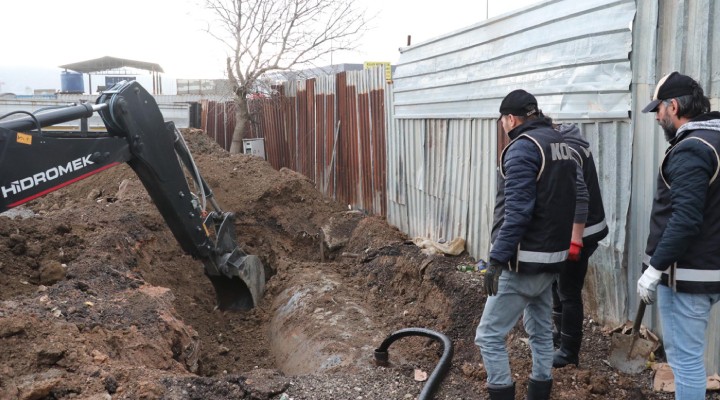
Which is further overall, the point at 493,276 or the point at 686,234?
the point at 493,276

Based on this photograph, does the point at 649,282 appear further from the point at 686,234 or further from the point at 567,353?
the point at 567,353

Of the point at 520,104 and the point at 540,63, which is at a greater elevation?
the point at 540,63

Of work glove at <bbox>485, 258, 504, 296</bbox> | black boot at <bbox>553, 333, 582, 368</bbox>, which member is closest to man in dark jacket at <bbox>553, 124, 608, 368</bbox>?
black boot at <bbox>553, 333, 582, 368</bbox>

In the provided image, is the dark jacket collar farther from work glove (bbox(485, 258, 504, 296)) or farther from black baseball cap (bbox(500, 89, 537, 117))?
work glove (bbox(485, 258, 504, 296))

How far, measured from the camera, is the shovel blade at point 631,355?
15.6ft

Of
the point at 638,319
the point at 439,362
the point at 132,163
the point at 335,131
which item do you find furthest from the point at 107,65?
the point at 638,319

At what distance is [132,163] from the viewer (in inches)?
230

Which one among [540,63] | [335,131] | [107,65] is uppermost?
[107,65]

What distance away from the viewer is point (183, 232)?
6531 millimetres

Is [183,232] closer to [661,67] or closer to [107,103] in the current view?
[107,103]

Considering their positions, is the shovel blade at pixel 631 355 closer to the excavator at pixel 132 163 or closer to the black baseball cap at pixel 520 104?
the black baseball cap at pixel 520 104

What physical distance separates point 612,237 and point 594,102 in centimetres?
107

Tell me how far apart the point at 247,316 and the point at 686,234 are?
17.9 ft

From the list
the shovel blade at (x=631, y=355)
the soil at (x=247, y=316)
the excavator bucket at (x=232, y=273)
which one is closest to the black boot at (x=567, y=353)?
the soil at (x=247, y=316)
